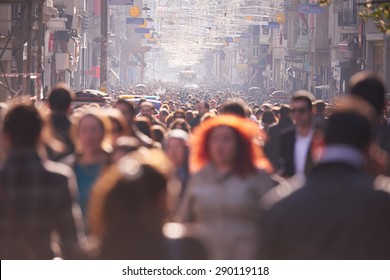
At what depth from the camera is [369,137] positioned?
6.05 metres

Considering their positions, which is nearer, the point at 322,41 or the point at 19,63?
the point at 19,63

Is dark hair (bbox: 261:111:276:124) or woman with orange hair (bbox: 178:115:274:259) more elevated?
woman with orange hair (bbox: 178:115:274:259)

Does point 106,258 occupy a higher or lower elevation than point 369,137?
lower

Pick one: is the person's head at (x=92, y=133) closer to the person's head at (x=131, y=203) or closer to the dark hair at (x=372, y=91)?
the dark hair at (x=372, y=91)

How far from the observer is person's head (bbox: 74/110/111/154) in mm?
9438

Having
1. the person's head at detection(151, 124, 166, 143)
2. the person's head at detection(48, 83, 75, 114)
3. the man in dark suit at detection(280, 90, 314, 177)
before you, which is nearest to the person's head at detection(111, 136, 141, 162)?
the man in dark suit at detection(280, 90, 314, 177)

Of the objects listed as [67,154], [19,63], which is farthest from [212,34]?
[67,154]

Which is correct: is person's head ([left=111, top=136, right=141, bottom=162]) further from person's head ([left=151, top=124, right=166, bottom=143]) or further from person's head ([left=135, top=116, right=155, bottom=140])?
person's head ([left=151, top=124, right=166, bottom=143])

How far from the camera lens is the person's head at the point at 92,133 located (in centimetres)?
944

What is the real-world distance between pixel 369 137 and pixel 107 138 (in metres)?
3.94

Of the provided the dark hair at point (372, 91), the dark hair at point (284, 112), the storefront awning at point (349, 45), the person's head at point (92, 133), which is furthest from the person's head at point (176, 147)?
the storefront awning at point (349, 45)

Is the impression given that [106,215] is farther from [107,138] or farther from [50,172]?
[107,138]
